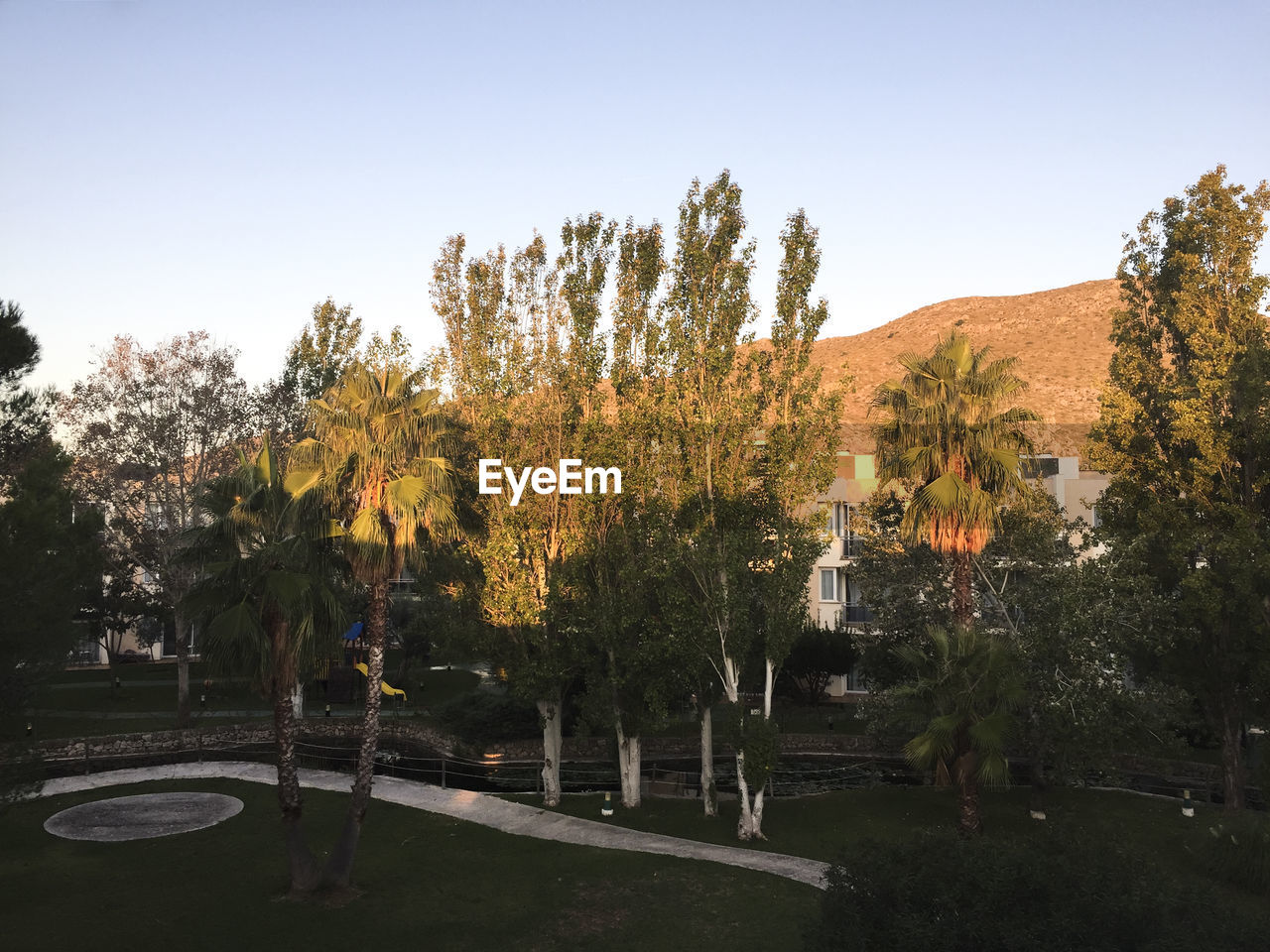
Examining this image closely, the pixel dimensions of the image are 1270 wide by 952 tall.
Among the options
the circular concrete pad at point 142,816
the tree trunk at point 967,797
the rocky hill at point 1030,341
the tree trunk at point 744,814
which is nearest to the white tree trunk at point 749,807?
the tree trunk at point 744,814

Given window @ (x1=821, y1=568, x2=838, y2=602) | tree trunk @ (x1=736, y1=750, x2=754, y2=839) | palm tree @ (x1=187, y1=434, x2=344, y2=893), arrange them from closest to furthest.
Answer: palm tree @ (x1=187, y1=434, x2=344, y2=893)
tree trunk @ (x1=736, y1=750, x2=754, y2=839)
window @ (x1=821, y1=568, x2=838, y2=602)

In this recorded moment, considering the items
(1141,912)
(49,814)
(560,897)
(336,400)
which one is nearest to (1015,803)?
(560,897)

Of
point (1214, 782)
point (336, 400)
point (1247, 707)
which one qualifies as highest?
point (336, 400)

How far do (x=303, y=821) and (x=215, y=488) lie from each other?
36.1 feet

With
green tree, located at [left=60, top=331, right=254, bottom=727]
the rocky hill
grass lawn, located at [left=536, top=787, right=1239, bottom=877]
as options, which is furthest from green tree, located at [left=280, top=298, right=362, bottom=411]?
the rocky hill

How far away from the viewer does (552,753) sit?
2970 cm

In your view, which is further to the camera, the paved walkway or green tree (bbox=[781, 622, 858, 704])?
green tree (bbox=[781, 622, 858, 704])

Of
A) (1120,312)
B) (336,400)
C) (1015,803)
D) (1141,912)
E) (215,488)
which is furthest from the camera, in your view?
(1120,312)

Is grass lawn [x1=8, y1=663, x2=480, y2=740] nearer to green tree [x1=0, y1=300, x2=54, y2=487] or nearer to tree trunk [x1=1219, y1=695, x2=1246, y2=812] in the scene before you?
green tree [x1=0, y1=300, x2=54, y2=487]

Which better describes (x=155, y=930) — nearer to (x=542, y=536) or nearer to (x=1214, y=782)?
(x=542, y=536)

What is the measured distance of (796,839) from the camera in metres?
25.5

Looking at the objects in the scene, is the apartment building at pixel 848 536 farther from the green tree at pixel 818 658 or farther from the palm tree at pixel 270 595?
the palm tree at pixel 270 595

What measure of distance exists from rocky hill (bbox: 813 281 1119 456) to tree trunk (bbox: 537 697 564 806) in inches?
2928

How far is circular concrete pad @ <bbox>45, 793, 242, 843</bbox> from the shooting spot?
25047 mm
